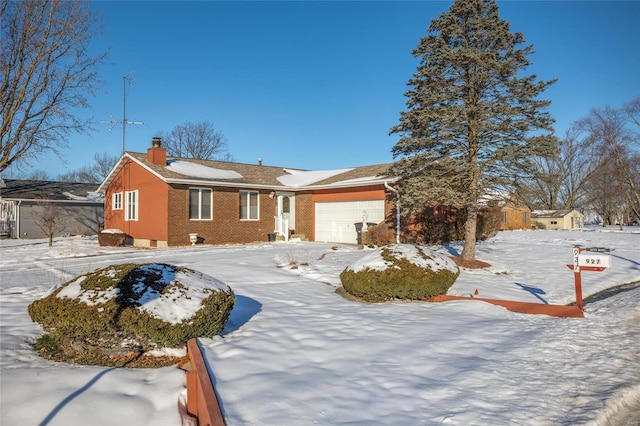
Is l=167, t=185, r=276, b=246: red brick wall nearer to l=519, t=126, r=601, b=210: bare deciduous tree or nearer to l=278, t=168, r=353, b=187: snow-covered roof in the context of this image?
l=278, t=168, r=353, b=187: snow-covered roof

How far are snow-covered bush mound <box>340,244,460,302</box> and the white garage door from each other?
34.5ft

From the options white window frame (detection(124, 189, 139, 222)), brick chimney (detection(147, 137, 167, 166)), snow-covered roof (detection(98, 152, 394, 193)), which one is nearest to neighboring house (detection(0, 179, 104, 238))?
snow-covered roof (detection(98, 152, 394, 193))

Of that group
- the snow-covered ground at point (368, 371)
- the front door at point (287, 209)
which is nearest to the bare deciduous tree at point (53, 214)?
the front door at point (287, 209)

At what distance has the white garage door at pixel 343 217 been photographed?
62.3ft

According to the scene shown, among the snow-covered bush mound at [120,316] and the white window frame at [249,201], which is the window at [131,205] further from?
the snow-covered bush mound at [120,316]

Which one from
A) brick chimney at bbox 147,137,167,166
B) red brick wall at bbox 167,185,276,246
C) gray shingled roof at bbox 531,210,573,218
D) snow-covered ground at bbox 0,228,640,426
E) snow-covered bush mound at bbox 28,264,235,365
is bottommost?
snow-covered ground at bbox 0,228,640,426

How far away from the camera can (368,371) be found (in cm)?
432

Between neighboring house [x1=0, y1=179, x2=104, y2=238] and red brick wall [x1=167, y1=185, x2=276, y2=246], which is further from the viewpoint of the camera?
neighboring house [x1=0, y1=179, x2=104, y2=238]

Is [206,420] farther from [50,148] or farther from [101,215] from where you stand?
[101,215]

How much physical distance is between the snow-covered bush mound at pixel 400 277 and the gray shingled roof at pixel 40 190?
86.0 ft

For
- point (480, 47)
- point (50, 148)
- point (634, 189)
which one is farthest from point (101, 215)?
point (634, 189)

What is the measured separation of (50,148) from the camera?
18.7 metres

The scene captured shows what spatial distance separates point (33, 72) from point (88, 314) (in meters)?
16.7

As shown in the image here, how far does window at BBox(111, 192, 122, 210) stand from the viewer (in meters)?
23.4
